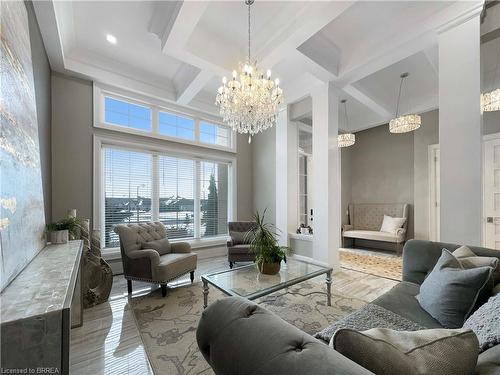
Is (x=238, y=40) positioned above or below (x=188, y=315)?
above

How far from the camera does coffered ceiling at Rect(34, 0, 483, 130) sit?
2.53 metres

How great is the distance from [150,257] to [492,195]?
18.4 ft

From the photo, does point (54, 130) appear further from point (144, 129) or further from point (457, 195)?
point (457, 195)

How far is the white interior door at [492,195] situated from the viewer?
380cm

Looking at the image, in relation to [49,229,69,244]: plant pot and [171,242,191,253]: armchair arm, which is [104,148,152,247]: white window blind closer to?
[171,242,191,253]: armchair arm

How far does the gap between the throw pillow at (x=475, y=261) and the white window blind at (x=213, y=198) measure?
4.18 meters

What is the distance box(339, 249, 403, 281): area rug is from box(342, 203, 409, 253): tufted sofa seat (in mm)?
406

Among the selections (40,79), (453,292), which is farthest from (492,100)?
(40,79)

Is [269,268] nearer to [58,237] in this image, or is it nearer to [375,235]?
[58,237]

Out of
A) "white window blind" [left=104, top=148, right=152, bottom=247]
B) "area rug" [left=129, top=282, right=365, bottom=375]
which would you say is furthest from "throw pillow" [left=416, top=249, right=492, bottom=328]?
"white window blind" [left=104, top=148, right=152, bottom=247]

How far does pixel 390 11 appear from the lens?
2.68 metres

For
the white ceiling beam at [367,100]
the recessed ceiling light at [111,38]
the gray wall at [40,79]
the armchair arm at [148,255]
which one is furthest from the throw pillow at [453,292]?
the recessed ceiling light at [111,38]

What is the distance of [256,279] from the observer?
233cm

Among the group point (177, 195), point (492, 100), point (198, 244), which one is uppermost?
point (492, 100)
